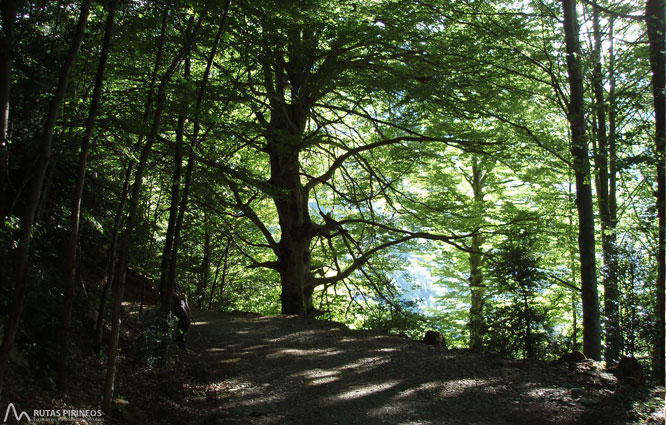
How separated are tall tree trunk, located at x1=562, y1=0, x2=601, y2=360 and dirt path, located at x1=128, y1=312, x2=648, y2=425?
114 cm

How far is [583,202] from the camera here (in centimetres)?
727

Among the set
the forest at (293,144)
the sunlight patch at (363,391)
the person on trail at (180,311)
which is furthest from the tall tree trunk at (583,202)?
the person on trail at (180,311)

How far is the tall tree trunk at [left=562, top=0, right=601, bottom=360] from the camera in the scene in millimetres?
6914

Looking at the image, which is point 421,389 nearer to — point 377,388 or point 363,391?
point 377,388

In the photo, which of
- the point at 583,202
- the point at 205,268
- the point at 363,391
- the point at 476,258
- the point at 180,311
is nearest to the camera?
the point at 363,391

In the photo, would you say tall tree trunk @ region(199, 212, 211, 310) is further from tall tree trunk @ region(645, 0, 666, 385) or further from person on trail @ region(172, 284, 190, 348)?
tall tree trunk @ region(645, 0, 666, 385)

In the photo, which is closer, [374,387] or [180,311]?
[374,387]

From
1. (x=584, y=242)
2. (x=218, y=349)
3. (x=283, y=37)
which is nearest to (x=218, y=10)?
(x=283, y=37)

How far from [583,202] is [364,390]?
4633 millimetres

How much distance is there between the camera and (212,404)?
541cm

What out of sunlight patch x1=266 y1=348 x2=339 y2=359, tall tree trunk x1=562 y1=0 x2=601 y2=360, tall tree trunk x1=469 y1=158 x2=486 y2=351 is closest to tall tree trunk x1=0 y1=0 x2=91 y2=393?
sunlight patch x1=266 y1=348 x2=339 y2=359

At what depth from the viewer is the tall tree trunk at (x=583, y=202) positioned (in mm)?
6914

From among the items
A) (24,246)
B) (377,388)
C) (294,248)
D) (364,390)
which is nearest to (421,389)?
(377,388)

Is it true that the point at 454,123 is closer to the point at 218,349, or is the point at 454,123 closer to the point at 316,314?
the point at 316,314
